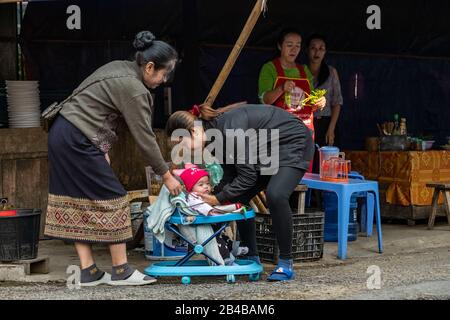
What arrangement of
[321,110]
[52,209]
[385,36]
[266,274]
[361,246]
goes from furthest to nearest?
[385,36]
[321,110]
[361,246]
[266,274]
[52,209]

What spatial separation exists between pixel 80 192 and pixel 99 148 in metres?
0.36

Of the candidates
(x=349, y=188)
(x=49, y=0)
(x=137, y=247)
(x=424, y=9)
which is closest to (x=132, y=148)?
(x=137, y=247)

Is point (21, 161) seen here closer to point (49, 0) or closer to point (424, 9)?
point (49, 0)

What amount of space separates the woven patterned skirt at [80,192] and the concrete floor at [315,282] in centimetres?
45

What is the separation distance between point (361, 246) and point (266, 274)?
205 cm

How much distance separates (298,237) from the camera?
8.41 m

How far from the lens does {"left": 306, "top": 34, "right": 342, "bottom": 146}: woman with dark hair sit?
10.4m

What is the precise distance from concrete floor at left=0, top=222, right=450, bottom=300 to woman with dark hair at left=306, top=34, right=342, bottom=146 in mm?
1472

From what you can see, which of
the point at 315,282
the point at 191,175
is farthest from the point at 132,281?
the point at 315,282

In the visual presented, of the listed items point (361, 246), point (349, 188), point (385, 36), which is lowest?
point (361, 246)

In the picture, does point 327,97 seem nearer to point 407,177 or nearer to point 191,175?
point 407,177

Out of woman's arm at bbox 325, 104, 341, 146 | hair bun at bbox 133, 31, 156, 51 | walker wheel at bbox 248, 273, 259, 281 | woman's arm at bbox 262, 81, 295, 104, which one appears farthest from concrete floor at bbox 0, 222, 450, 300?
hair bun at bbox 133, 31, 156, 51

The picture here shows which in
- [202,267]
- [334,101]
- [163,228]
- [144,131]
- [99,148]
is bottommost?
[202,267]

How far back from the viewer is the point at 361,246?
379 inches
